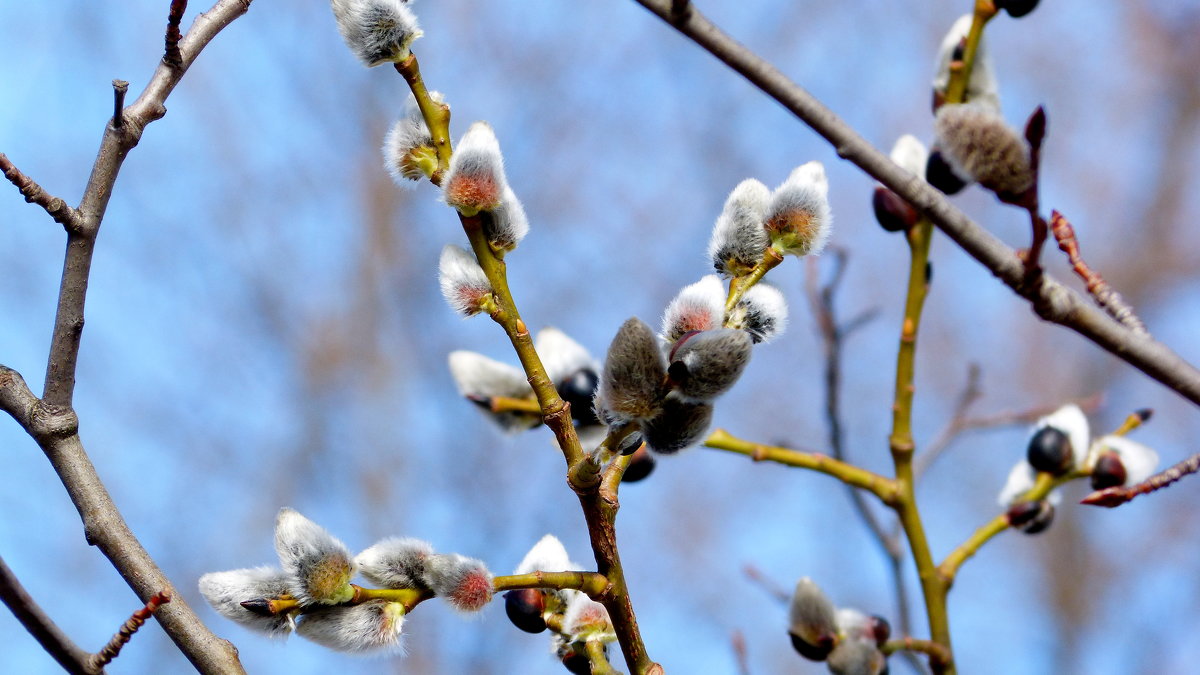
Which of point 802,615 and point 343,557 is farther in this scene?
point 802,615

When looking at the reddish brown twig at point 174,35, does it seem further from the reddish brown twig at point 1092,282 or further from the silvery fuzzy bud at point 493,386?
the reddish brown twig at point 1092,282

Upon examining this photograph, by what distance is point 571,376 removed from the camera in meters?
1.61

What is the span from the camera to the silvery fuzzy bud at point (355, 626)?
39.0 inches

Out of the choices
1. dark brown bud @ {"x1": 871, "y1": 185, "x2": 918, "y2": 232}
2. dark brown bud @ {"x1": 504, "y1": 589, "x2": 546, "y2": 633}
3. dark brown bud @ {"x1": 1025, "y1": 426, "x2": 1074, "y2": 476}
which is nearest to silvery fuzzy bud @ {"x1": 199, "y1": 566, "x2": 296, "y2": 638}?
dark brown bud @ {"x1": 504, "y1": 589, "x2": 546, "y2": 633}

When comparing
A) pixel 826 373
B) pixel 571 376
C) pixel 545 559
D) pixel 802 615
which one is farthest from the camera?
pixel 826 373

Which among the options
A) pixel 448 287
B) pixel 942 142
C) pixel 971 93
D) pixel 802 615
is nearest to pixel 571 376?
pixel 802 615

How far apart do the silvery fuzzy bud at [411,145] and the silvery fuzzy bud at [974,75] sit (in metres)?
0.82

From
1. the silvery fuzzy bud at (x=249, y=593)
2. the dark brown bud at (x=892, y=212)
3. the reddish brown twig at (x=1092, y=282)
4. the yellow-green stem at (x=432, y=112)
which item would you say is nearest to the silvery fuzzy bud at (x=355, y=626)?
the silvery fuzzy bud at (x=249, y=593)

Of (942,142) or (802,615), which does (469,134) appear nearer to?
(942,142)

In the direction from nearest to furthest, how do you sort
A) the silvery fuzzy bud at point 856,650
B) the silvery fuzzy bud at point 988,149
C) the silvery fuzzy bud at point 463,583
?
the silvery fuzzy bud at point 988,149
the silvery fuzzy bud at point 463,583
the silvery fuzzy bud at point 856,650

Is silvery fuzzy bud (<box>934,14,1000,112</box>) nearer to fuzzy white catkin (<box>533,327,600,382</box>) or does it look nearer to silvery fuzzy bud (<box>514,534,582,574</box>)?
fuzzy white catkin (<box>533,327,600,382</box>)

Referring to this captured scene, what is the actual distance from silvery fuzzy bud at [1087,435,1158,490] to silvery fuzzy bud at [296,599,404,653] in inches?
45.3

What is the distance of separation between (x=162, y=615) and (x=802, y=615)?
857 millimetres

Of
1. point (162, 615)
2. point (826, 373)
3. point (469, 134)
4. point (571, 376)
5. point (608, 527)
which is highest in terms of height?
point (826, 373)
